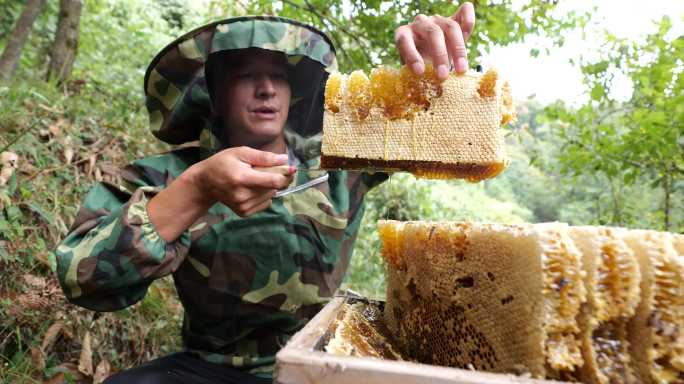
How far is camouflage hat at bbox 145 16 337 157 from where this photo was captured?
151 cm

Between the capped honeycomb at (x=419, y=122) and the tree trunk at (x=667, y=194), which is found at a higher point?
the capped honeycomb at (x=419, y=122)

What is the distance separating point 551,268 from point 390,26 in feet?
8.24

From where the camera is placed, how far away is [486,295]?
728 millimetres

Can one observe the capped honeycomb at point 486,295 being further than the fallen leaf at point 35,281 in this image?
No

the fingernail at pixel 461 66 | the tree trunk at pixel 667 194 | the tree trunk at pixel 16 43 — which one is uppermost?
the tree trunk at pixel 16 43

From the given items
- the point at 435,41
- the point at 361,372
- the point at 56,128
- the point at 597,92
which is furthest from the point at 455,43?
the point at 56,128

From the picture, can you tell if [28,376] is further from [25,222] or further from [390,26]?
[390,26]

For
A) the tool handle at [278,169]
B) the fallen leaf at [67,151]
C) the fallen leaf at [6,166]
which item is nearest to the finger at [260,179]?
the tool handle at [278,169]

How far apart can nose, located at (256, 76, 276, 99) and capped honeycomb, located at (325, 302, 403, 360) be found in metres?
0.83

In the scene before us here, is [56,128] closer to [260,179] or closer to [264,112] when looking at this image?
[264,112]

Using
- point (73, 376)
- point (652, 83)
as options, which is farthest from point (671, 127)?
point (73, 376)

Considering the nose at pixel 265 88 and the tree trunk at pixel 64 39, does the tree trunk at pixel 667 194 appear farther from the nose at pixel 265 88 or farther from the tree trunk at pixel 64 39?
the tree trunk at pixel 64 39

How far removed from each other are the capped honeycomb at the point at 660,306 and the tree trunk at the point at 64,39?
175 inches

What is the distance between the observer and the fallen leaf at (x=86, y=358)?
211 centimetres
